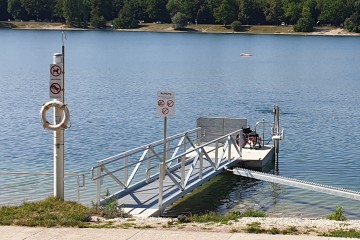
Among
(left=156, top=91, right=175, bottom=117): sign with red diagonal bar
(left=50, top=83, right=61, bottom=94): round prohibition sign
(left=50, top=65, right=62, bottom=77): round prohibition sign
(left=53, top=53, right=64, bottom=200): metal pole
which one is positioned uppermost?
(left=50, top=65, right=62, bottom=77): round prohibition sign

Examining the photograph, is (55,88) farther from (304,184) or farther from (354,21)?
(354,21)

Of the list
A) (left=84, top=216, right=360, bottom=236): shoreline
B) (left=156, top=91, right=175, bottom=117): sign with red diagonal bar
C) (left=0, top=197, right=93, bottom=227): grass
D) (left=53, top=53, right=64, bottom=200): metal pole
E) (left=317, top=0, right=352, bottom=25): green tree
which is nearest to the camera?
(left=84, top=216, right=360, bottom=236): shoreline

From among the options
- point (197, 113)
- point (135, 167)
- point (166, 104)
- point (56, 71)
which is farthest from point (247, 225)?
point (197, 113)

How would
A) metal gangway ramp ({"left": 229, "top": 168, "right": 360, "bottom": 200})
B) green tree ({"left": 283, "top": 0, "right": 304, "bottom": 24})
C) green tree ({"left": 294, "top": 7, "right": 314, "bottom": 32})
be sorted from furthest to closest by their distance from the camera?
green tree ({"left": 283, "top": 0, "right": 304, "bottom": 24}), green tree ({"left": 294, "top": 7, "right": 314, "bottom": 32}), metal gangway ramp ({"left": 229, "top": 168, "right": 360, "bottom": 200})

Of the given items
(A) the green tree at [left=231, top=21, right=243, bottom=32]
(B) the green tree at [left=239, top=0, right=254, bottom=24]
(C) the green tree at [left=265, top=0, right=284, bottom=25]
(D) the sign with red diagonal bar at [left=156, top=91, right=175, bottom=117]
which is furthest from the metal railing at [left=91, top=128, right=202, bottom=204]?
(A) the green tree at [left=231, top=21, right=243, bottom=32]

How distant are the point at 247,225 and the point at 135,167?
7428 mm

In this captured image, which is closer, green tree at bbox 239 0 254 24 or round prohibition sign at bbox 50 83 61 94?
round prohibition sign at bbox 50 83 61 94

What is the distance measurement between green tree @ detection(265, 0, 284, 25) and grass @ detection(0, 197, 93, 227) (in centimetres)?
17798

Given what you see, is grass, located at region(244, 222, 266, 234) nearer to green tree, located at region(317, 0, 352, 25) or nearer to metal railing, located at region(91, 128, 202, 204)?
metal railing, located at region(91, 128, 202, 204)

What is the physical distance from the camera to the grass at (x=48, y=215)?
46.9 ft

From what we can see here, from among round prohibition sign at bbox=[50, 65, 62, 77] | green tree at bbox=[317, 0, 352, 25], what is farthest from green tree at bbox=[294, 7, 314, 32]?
round prohibition sign at bbox=[50, 65, 62, 77]

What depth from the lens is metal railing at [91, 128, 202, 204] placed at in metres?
18.5

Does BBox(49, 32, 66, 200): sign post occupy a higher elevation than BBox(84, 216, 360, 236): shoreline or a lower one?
higher

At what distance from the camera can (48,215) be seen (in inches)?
587
